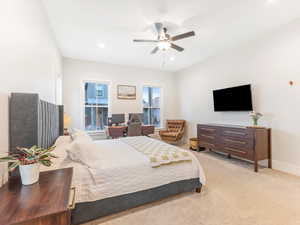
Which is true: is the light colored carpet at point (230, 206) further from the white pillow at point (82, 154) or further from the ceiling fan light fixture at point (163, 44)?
the ceiling fan light fixture at point (163, 44)

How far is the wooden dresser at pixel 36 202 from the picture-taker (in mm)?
784

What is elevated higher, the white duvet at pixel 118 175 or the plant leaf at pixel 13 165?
the plant leaf at pixel 13 165

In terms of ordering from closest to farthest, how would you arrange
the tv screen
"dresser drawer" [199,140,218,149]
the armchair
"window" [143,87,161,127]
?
1. the tv screen
2. "dresser drawer" [199,140,218,149]
3. the armchair
4. "window" [143,87,161,127]

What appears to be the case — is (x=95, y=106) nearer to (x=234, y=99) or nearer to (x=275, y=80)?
(x=234, y=99)

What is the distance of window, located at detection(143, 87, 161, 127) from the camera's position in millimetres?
5918

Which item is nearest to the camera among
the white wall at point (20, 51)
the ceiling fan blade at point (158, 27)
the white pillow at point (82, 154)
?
the white wall at point (20, 51)

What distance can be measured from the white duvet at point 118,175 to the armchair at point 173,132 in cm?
298

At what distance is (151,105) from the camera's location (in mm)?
6023

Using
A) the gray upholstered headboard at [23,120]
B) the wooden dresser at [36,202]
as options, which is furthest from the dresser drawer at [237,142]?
the gray upholstered headboard at [23,120]

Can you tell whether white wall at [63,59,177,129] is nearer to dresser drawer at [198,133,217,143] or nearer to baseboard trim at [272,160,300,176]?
dresser drawer at [198,133,217,143]

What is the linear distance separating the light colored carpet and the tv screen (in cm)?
162

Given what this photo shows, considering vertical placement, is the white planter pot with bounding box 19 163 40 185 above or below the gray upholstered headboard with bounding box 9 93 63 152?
below

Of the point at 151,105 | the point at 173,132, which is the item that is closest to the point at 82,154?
the point at 173,132

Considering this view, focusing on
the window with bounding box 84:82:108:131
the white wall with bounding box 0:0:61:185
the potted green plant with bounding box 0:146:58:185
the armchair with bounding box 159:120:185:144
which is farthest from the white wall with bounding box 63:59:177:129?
the potted green plant with bounding box 0:146:58:185
